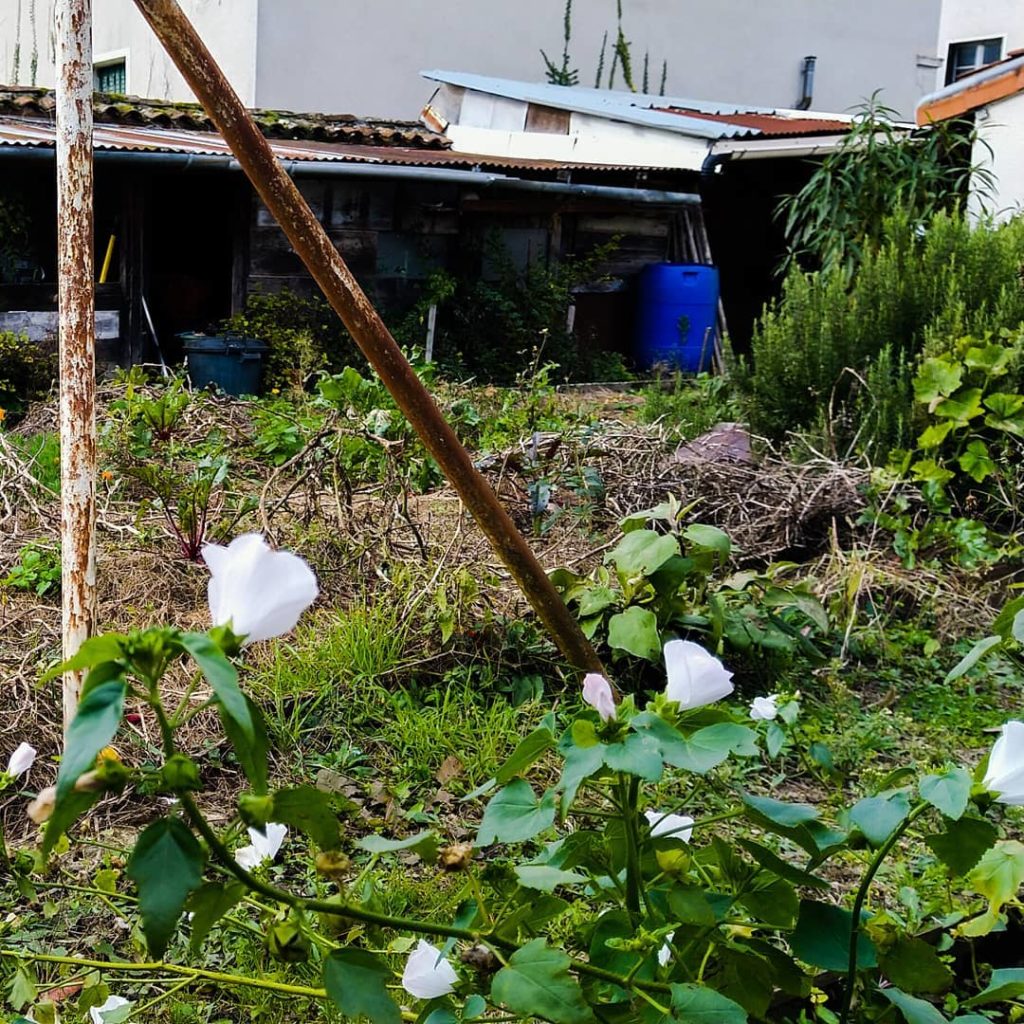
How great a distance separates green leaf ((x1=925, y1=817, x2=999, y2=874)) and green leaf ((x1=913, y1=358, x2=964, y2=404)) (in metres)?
4.81

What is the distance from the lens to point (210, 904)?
1081 mm

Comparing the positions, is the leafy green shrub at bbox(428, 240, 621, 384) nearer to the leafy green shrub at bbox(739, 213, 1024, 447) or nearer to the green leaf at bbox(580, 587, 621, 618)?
the leafy green shrub at bbox(739, 213, 1024, 447)

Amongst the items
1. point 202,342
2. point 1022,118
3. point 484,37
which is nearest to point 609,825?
point 1022,118

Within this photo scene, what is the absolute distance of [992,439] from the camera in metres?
5.85

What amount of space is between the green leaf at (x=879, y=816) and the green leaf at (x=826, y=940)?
5.7 inches

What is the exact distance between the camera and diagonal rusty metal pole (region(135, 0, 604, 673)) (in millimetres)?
2305

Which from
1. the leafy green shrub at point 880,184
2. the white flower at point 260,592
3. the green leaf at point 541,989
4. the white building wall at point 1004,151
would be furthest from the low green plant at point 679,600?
the white building wall at point 1004,151

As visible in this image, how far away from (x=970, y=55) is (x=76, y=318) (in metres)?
17.6

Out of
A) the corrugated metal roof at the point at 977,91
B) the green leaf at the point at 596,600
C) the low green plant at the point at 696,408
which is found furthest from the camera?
the corrugated metal roof at the point at 977,91

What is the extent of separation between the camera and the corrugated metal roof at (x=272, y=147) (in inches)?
348

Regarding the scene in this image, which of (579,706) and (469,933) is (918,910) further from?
(469,933)

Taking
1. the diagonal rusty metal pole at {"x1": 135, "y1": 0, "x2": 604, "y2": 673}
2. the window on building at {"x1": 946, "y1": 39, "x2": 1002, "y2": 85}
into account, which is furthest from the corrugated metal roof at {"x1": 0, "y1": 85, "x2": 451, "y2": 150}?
the window on building at {"x1": 946, "y1": 39, "x2": 1002, "y2": 85}

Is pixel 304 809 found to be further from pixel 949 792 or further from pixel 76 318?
pixel 76 318

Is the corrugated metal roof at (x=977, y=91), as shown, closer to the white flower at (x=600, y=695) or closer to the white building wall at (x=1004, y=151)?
the white building wall at (x=1004, y=151)
